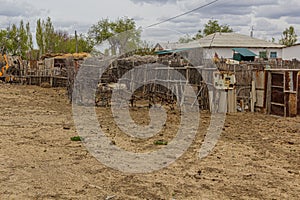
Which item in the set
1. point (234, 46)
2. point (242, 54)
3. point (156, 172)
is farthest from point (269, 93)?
point (234, 46)

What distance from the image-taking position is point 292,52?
129 feet

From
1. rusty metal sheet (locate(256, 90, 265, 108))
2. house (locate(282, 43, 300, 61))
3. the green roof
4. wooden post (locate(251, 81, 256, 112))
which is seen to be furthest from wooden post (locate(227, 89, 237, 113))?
house (locate(282, 43, 300, 61))

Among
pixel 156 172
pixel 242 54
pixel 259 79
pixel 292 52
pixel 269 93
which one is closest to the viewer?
pixel 156 172

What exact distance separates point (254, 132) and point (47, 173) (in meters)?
5.78

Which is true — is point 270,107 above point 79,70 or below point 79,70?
below

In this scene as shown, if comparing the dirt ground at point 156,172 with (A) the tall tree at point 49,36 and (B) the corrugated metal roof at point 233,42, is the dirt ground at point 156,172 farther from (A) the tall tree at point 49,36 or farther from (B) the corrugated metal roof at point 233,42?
(A) the tall tree at point 49,36

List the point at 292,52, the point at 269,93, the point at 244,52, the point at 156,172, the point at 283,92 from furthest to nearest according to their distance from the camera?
the point at 292,52
the point at 244,52
the point at 269,93
the point at 283,92
the point at 156,172

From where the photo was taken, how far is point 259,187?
19.9 ft

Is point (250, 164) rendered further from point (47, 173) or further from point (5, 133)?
point (5, 133)

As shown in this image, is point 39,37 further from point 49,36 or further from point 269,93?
point 269,93

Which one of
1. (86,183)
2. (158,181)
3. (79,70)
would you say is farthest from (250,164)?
(79,70)

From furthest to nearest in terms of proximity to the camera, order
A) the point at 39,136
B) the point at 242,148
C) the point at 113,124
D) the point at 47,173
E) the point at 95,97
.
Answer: the point at 95,97 < the point at 113,124 < the point at 39,136 < the point at 242,148 < the point at 47,173

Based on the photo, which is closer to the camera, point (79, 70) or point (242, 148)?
point (242, 148)

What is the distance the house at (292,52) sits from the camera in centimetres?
3853
